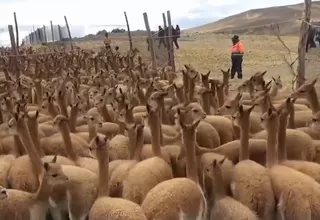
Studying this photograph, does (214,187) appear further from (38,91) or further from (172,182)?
(38,91)

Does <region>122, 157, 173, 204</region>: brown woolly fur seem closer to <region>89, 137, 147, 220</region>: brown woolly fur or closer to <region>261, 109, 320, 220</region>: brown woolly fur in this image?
<region>89, 137, 147, 220</region>: brown woolly fur

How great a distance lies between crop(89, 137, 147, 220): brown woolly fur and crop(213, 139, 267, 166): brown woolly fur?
1596 millimetres

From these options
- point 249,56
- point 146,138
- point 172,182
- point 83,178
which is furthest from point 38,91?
point 249,56

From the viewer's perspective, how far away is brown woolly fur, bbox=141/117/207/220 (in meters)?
5.14

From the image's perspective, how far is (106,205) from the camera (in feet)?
17.3

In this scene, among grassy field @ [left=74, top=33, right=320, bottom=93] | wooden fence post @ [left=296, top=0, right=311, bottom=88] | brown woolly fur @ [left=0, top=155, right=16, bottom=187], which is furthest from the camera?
grassy field @ [left=74, top=33, right=320, bottom=93]

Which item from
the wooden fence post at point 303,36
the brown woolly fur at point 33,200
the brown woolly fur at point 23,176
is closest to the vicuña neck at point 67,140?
the brown woolly fur at point 23,176

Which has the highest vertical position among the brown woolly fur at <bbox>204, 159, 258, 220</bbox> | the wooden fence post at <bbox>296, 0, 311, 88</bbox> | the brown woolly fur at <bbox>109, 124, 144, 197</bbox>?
the wooden fence post at <bbox>296, 0, 311, 88</bbox>

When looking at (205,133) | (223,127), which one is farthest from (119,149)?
(223,127)

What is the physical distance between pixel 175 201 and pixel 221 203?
1.82 ft

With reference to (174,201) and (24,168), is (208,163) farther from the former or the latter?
(24,168)

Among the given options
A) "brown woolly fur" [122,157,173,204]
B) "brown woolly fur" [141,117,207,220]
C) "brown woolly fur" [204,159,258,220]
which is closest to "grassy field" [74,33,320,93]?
"brown woolly fur" [122,157,173,204]

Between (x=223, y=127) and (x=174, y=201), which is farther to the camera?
(x=223, y=127)

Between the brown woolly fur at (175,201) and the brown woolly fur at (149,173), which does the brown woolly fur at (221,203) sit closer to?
the brown woolly fur at (175,201)
